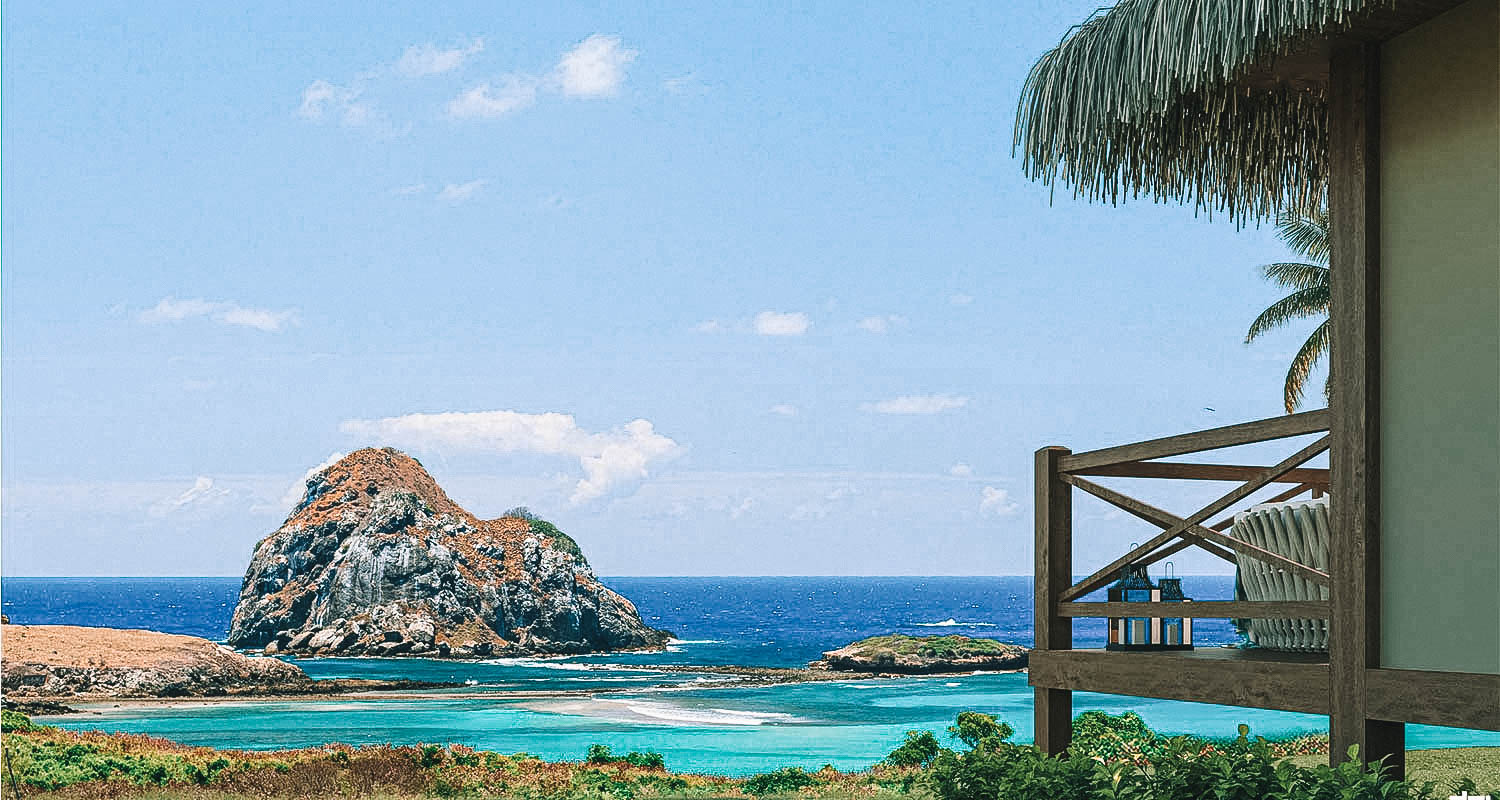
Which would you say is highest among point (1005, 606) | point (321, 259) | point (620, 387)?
point (321, 259)

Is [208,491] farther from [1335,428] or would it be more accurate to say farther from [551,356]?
[1335,428]

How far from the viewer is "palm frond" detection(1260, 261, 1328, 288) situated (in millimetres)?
19750

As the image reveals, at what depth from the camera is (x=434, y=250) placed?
62.4m

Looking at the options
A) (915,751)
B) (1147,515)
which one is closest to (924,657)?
(915,751)

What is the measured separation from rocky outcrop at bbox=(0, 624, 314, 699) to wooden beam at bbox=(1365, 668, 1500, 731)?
70.4 feet

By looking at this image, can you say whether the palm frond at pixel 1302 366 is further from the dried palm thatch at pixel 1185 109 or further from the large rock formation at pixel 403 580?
the large rock formation at pixel 403 580

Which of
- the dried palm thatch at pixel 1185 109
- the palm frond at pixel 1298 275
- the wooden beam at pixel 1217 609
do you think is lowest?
the wooden beam at pixel 1217 609

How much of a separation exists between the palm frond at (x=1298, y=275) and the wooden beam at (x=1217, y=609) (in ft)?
49.5

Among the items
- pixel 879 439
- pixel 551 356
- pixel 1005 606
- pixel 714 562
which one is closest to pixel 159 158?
pixel 551 356

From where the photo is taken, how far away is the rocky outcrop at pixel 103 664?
22.7 m

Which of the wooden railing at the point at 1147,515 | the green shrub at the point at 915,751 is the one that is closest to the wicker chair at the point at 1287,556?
the wooden railing at the point at 1147,515

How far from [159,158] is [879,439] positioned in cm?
3335

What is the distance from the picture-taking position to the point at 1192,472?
20.0 ft

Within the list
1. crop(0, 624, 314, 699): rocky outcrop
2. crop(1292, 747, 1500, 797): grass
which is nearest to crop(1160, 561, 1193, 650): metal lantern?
crop(1292, 747, 1500, 797): grass
